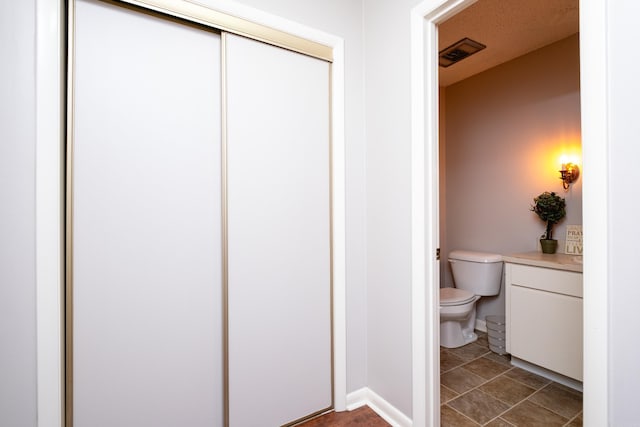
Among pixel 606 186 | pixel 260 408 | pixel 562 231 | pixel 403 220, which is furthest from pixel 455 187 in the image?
pixel 260 408

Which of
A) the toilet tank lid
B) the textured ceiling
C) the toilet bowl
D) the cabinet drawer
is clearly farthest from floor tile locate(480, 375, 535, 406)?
the textured ceiling

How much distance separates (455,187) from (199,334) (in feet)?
9.52

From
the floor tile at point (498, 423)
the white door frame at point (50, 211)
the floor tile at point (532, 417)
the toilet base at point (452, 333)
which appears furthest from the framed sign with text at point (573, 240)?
the white door frame at point (50, 211)

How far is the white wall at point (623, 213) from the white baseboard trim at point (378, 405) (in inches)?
37.0

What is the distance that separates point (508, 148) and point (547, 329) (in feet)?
5.11

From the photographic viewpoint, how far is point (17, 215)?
3.50 ft

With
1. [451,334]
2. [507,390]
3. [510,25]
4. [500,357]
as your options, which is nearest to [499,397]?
[507,390]

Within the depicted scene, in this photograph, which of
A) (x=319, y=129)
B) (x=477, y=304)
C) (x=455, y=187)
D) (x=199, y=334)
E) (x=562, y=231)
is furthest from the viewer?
(x=455, y=187)

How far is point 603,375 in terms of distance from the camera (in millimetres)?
871

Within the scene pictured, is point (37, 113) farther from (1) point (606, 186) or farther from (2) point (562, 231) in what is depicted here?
(2) point (562, 231)

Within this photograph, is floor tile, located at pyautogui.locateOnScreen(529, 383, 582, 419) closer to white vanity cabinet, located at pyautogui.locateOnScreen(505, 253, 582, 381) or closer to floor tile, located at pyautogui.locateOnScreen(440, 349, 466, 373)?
white vanity cabinet, located at pyautogui.locateOnScreen(505, 253, 582, 381)

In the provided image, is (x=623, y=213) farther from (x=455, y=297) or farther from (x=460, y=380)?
(x=455, y=297)

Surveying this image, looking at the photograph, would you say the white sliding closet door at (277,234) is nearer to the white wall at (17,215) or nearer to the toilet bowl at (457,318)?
the white wall at (17,215)

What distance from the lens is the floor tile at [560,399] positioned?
1.73m
